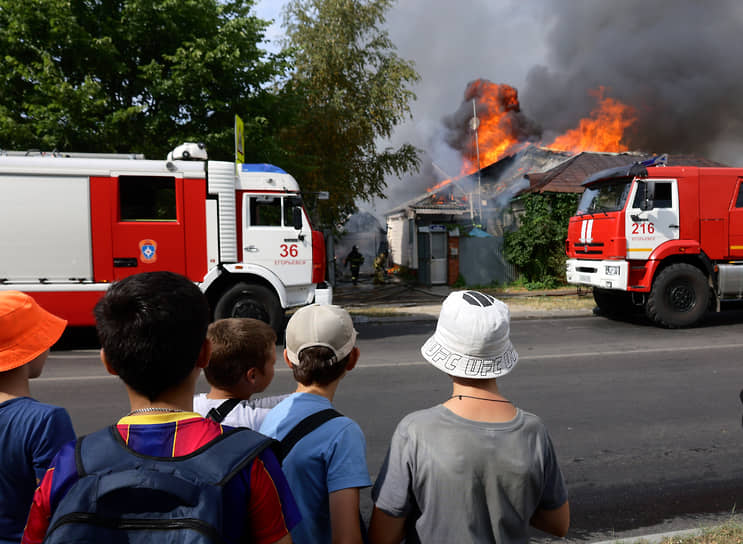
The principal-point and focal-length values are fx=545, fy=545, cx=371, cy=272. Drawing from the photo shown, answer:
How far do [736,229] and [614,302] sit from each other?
2.77 m

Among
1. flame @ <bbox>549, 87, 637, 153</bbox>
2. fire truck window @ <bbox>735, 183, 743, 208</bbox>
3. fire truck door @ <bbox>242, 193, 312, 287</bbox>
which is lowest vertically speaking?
fire truck door @ <bbox>242, 193, 312, 287</bbox>

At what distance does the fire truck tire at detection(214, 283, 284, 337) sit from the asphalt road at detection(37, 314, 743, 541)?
5.29ft

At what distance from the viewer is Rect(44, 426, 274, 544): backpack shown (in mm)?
1091

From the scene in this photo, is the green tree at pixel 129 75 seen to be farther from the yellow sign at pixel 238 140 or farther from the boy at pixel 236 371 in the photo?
the boy at pixel 236 371

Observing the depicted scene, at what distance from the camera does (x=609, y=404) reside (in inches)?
224

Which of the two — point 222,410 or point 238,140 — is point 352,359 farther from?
point 238,140

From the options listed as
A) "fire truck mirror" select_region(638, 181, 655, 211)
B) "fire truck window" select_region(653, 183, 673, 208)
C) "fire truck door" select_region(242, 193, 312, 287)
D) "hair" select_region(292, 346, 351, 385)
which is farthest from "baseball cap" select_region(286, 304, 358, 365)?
"fire truck window" select_region(653, 183, 673, 208)

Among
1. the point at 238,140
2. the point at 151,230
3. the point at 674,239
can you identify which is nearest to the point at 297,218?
the point at 151,230

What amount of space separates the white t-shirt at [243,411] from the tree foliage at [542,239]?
18185mm

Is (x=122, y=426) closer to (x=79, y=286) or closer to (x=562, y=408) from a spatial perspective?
(x=562, y=408)

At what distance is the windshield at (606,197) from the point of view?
10.7 metres

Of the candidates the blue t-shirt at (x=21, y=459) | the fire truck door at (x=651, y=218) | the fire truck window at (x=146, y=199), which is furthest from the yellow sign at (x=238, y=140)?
the blue t-shirt at (x=21, y=459)

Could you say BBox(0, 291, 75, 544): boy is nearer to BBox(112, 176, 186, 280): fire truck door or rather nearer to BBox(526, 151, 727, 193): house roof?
BBox(112, 176, 186, 280): fire truck door

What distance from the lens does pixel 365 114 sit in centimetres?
2155
